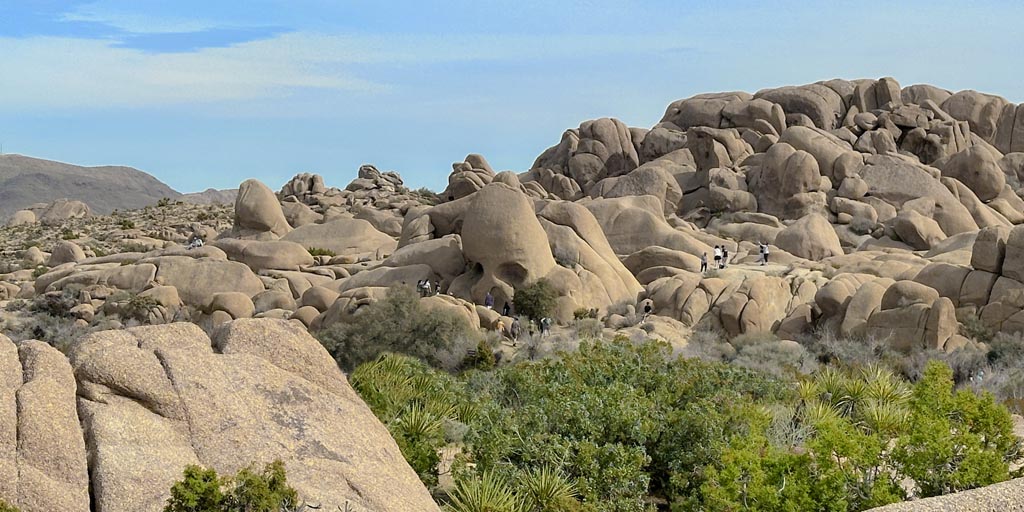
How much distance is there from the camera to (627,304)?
3931 cm

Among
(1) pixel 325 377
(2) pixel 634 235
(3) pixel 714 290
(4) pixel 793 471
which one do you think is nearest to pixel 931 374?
(4) pixel 793 471

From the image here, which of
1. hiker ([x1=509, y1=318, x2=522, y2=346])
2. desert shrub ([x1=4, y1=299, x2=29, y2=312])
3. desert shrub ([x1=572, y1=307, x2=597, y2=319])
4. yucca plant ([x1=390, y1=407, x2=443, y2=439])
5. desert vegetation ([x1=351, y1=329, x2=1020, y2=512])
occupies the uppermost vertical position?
yucca plant ([x1=390, y1=407, x2=443, y2=439])

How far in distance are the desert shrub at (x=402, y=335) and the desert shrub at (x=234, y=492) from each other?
21950 mm

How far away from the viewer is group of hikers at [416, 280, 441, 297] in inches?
1534

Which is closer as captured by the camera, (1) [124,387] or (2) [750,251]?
(1) [124,387]

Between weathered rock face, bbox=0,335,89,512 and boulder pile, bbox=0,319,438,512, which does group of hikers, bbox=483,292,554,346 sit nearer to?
→ boulder pile, bbox=0,319,438,512

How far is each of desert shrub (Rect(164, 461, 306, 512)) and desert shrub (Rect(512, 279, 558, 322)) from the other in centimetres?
2780

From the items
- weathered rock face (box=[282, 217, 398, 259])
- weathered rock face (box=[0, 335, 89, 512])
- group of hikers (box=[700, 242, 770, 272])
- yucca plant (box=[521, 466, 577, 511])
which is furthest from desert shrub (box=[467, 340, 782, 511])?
weathered rock face (box=[282, 217, 398, 259])

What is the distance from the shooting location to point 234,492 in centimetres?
902

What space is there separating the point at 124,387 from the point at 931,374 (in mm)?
11273

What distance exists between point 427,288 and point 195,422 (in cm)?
2911

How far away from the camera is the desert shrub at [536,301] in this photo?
37.1 m

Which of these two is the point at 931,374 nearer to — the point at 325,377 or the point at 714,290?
the point at 325,377

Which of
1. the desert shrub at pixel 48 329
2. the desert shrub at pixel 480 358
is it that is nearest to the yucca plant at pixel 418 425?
the desert shrub at pixel 480 358
